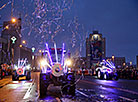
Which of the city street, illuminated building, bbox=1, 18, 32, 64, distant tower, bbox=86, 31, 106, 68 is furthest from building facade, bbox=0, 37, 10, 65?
the city street

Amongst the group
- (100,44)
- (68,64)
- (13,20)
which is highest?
(100,44)

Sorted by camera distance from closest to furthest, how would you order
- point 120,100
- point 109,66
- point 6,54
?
1. point 120,100
2. point 109,66
3. point 6,54

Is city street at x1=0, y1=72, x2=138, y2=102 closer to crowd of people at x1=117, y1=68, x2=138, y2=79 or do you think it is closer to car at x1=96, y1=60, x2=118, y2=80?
car at x1=96, y1=60, x2=118, y2=80

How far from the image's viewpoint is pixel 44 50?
1631 cm

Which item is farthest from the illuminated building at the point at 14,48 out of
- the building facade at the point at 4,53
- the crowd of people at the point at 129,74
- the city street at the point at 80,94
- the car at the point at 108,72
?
the city street at the point at 80,94

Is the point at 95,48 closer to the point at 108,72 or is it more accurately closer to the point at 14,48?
the point at 14,48

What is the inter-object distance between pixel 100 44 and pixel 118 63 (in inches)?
2405

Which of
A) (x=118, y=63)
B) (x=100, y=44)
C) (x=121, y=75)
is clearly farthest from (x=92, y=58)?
(x=121, y=75)

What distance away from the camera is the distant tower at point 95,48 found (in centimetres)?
12419

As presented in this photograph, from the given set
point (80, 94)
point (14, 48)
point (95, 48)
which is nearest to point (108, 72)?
point (80, 94)

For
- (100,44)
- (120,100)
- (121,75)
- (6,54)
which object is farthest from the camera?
(6,54)

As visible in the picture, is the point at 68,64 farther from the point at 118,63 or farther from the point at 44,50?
the point at 118,63

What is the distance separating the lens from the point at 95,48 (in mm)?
123938

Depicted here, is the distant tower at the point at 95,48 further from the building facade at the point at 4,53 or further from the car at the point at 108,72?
the car at the point at 108,72
